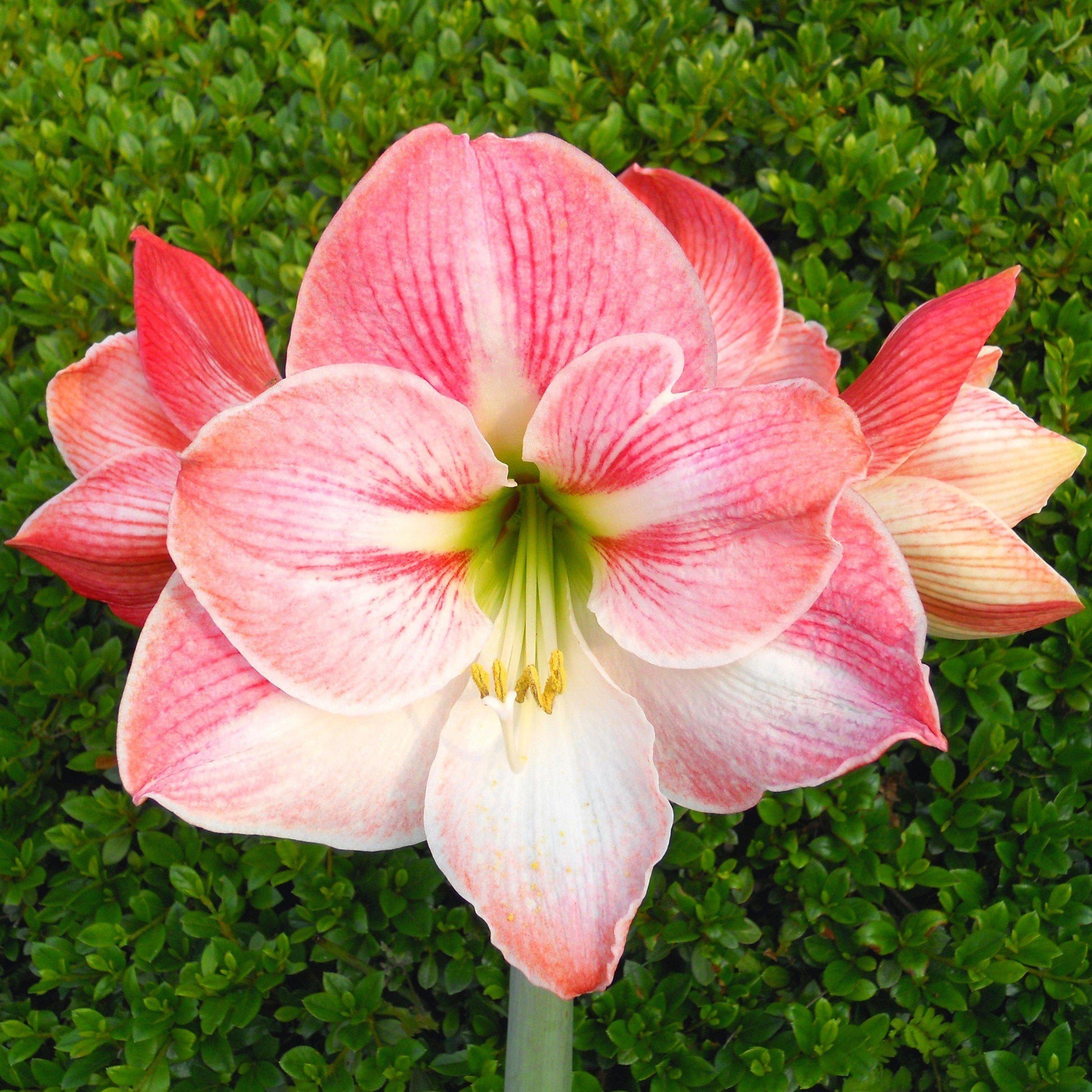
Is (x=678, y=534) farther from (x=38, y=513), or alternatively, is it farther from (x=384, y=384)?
(x=38, y=513)

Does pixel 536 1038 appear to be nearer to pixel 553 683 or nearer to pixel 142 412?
pixel 553 683

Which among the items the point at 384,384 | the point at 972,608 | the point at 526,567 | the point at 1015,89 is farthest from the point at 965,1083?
the point at 1015,89

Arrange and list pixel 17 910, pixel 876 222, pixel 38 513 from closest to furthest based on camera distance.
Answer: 1. pixel 38 513
2. pixel 17 910
3. pixel 876 222

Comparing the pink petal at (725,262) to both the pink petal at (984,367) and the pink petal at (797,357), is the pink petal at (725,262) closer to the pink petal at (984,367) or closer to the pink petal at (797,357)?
the pink petal at (797,357)

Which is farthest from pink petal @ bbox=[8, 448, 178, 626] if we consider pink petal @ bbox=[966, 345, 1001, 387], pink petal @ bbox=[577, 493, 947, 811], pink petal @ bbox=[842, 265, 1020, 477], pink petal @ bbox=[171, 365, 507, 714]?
pink petal @ bbox=[966, 345, 1001, 387]

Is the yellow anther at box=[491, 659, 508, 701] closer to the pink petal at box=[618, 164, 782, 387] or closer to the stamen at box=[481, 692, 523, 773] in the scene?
the stamen at box=[481, 692, 523, 773]

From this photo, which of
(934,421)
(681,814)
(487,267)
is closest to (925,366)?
(934,421)

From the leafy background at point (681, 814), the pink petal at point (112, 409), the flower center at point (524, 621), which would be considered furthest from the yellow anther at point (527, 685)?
the leafy background at point (681, 814)
